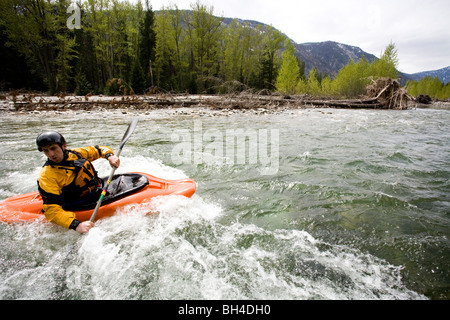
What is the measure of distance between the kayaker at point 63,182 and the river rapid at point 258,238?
39 centimetres

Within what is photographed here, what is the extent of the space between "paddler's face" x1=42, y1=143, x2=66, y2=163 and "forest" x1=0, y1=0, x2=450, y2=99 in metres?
20.4

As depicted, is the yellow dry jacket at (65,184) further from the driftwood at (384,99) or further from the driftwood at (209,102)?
the driftwood at (384,99)

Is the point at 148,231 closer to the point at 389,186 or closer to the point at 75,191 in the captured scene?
the point at 75,191

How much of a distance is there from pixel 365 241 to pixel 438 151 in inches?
232

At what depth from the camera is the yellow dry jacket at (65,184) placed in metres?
2.75

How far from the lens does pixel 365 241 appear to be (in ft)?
9.32

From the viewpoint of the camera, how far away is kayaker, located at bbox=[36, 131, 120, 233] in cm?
274

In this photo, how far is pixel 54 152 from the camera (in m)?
2.78

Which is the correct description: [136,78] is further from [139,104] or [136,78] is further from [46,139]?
[46,139]

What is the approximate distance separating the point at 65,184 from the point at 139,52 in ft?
121

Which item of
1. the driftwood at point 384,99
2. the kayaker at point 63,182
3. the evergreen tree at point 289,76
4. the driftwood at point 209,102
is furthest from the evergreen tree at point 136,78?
the kayaker at point 63,182

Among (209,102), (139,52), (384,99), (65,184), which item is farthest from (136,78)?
(384,99)

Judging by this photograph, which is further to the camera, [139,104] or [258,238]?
[139,104]
